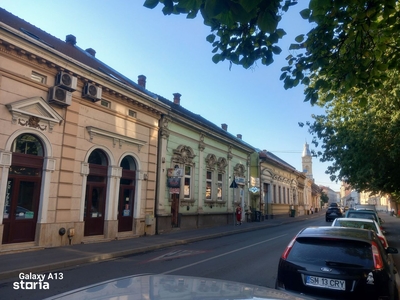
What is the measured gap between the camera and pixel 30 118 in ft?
37.5

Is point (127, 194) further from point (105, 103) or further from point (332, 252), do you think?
point (332, 252)

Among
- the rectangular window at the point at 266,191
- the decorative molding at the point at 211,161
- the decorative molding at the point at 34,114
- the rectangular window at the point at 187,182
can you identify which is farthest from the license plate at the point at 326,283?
the rectangular window at the point at 266,191

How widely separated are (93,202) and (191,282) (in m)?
12.4

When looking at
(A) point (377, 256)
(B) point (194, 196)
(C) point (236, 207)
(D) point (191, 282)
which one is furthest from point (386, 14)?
(C) point (236, 207)

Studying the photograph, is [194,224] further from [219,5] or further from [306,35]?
A: [219,5]


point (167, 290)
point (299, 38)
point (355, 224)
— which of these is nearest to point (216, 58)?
point (299, 38)

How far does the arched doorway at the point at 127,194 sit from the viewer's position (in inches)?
609

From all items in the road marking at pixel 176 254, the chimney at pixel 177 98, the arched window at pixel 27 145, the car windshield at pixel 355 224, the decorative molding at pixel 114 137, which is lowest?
the road marking at pixel 176 254

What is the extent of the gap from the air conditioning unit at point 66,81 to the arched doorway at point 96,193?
312 centimetres

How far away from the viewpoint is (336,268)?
4469mm

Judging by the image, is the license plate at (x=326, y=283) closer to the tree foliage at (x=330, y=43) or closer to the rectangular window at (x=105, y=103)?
the tree foliage at (x=330, y=43)

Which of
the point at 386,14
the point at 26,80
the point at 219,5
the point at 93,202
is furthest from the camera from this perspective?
the point at 93,202

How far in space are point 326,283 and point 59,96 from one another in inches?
445

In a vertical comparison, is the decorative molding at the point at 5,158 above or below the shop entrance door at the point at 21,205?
above
